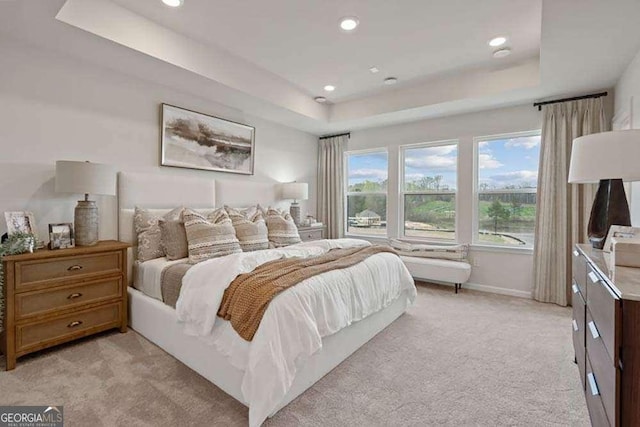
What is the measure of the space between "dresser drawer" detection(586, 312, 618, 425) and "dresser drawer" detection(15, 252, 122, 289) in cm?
329

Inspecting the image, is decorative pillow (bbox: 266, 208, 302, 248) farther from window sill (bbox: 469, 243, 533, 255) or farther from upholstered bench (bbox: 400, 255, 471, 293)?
window sill (bbox: 469, 243, 533, 255)

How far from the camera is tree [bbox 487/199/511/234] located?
428 cm

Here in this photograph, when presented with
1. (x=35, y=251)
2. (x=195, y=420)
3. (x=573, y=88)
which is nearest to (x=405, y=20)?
(x=573, y=88)

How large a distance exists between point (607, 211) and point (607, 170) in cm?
35

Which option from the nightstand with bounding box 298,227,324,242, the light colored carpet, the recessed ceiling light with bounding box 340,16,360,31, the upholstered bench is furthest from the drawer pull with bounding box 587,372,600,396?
the nightstand with bounding box 298,227,324,242

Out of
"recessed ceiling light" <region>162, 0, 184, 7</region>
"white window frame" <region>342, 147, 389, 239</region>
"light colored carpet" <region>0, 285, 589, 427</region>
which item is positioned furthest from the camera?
"white window frame" <region>342, 147, 389, 239</region>

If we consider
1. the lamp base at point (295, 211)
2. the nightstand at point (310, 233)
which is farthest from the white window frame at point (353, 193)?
the lamp base at point (295, 211)

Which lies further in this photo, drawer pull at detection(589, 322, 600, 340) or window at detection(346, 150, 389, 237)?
window at detection(346, 150, 389, 237)

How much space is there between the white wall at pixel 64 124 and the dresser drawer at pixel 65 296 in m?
0.60

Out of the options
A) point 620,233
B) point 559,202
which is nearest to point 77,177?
point 620,233

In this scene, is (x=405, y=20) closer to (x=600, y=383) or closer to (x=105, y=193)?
(x=600, y=383)

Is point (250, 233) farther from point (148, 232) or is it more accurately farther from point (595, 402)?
point (595, 402)

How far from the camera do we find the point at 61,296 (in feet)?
7.95

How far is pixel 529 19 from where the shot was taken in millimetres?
2631
